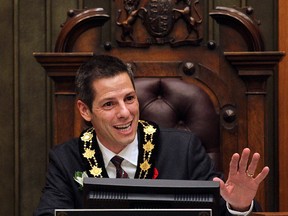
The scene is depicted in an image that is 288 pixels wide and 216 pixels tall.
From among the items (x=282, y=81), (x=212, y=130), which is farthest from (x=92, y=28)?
(x=282, y=81)

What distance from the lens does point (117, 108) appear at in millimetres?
2285

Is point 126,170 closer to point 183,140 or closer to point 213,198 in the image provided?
point 183,140

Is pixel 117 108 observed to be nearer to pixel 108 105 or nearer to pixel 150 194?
pixel 108 105

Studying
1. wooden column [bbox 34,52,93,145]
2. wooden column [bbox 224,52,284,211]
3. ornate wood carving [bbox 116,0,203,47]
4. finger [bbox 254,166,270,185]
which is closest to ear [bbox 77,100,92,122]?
wooden column [bbox 34,52,93,145]

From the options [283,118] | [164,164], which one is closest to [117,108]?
[164,164]

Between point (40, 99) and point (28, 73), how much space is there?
15cm

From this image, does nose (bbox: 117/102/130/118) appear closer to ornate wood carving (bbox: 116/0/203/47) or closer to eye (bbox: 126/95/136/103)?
eye (bbox: 126/95/136/103)

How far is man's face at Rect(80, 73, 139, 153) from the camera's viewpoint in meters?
2.27

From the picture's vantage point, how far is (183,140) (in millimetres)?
2430

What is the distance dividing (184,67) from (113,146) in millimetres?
554

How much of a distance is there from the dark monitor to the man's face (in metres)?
0.66

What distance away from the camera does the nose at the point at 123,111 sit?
2.24m

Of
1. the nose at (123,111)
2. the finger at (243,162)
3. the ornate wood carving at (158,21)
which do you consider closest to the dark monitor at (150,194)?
the finger at (243,162)

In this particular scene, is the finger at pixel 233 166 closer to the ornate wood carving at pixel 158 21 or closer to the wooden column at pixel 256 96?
the wooden column at pixel 256 96
